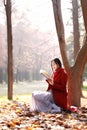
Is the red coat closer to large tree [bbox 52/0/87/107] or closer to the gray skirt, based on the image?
the gray skirt

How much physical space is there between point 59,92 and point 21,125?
3.11 meters

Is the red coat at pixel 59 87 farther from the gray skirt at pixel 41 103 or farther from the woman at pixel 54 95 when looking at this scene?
the gray skirt at pixel 41 103

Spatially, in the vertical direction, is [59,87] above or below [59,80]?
below

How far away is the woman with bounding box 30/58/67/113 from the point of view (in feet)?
32.3

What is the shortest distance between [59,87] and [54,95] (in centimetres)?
25

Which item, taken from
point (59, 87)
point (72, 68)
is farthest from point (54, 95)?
point (72, 68)

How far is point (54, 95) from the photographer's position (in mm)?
9984

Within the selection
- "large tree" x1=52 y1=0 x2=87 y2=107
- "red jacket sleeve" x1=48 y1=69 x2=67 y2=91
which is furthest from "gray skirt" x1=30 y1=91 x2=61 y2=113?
"large tree" x1=52 y1=0 x2=87 y2=107

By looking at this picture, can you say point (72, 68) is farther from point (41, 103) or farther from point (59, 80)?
point (41, 103)

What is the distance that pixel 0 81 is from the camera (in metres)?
49.4

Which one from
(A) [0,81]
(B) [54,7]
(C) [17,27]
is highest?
(C) [17,27]

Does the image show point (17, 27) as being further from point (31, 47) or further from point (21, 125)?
point (21, 125)

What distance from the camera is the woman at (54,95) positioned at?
9836 millimetres

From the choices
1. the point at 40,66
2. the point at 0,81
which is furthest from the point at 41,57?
the point at 0,81
